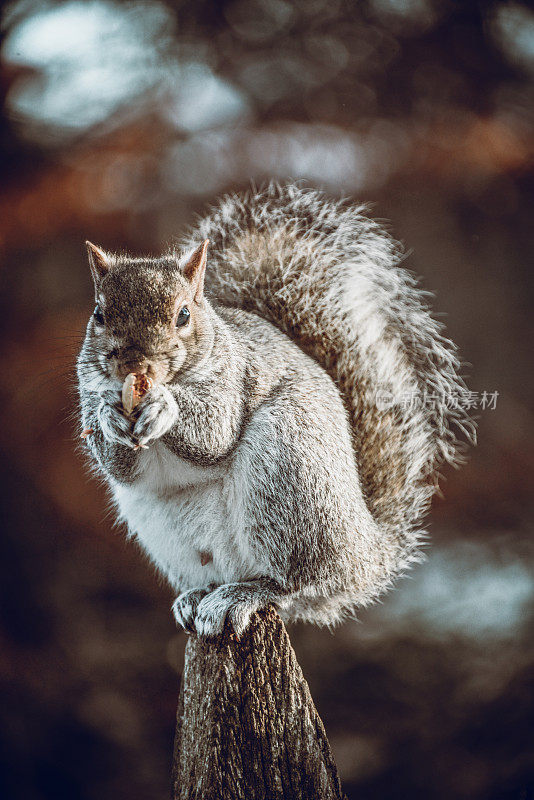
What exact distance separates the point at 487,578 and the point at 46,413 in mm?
1381

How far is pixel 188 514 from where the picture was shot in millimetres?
1216

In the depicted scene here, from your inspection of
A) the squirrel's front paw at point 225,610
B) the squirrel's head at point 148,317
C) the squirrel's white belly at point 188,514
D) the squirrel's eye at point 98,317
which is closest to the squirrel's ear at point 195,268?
the squirrel's head at point 148,317

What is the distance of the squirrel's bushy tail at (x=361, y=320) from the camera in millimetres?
1436

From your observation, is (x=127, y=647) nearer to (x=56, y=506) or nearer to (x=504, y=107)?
(x=56, y=506)

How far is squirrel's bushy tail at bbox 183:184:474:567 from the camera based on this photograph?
56.5 inches

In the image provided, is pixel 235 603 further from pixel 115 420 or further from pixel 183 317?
pixel 183 317

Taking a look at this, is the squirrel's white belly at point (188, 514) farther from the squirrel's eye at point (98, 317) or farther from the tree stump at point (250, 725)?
the squirrel's eye at point (98, 317)

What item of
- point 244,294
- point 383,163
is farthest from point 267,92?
point 244,294

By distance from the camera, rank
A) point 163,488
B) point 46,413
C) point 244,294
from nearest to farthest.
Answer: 1. point 163,488
2. point 244,294
3. point 46,413

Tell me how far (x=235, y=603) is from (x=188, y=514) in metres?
0.19

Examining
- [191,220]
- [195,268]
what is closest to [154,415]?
[195,268]

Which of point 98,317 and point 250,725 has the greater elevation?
point 98,317

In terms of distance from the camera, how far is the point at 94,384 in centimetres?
109

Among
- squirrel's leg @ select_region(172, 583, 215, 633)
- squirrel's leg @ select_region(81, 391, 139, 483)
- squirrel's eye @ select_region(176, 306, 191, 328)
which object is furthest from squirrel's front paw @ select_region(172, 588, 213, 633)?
squirrel's eye @ select_region(176, 306, 191, 328)
